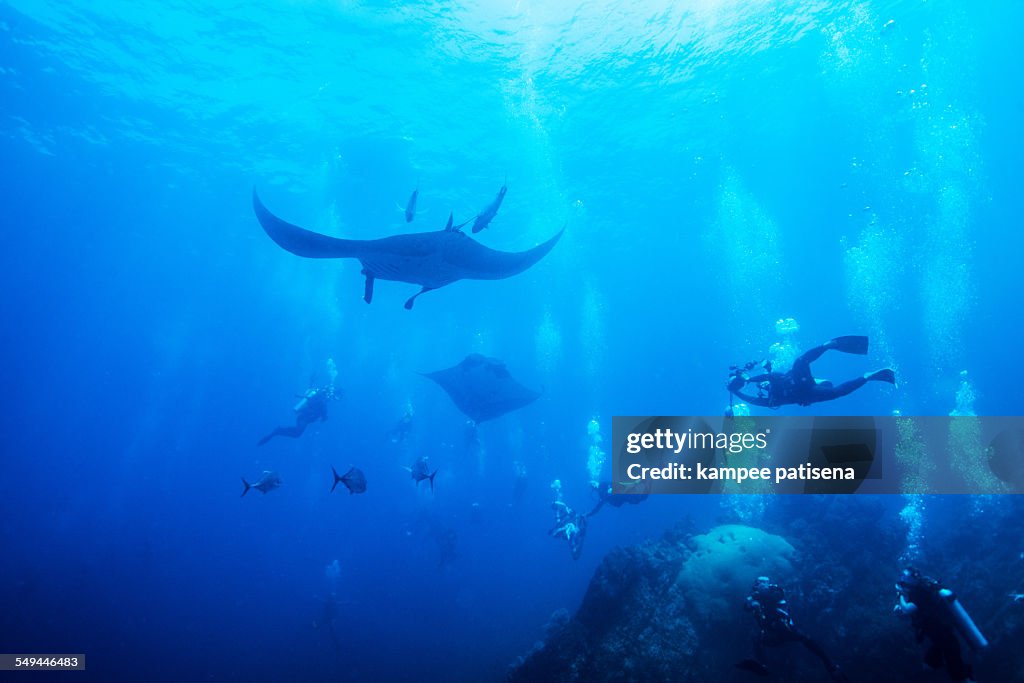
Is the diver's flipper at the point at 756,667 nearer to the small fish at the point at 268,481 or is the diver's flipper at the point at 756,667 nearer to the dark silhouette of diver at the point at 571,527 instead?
the dark silhouette of diver at the point at 571,527

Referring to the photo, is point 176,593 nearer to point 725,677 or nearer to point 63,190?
point 63,190

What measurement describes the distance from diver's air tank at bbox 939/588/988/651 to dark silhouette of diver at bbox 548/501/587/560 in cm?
835

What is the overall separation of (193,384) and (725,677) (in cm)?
9736

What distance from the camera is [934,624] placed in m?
5.30

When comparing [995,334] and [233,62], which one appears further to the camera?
[995,334]

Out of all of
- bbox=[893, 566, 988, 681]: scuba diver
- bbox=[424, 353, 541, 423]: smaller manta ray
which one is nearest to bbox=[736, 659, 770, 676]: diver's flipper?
bbox=[893, 566, 988, 681]: scuba diver

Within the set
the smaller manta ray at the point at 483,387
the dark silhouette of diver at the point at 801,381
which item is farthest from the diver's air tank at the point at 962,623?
the smaller manta ray at the point at 483,387

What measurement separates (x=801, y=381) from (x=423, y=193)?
22.9 meters

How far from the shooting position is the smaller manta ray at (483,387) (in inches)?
546

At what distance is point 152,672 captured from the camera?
55.6 feet

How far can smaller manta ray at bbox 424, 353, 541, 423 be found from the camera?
1388 cm

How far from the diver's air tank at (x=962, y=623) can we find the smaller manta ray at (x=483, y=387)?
9.87 metres

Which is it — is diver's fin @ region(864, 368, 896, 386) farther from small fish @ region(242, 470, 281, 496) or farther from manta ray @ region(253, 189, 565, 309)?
small fish @ region(242, 470, 281, 496)

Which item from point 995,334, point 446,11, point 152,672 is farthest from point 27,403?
point 995,334
